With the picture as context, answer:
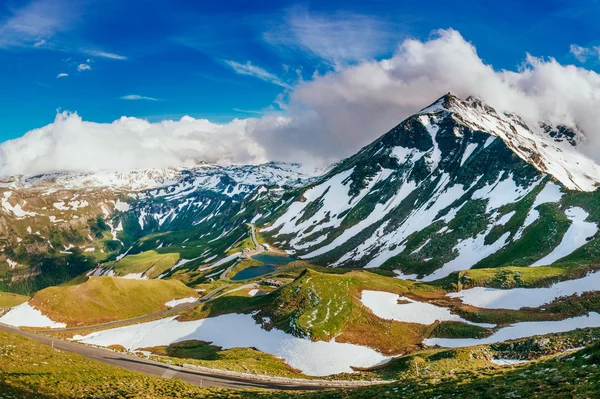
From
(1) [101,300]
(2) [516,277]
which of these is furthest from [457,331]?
(1) [101,300]

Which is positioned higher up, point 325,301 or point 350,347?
point 325,301

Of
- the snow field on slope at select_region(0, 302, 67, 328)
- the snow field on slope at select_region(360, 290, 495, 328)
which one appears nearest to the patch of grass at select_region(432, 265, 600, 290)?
the snow field on slope at select_region(360, 290, 495, 328)

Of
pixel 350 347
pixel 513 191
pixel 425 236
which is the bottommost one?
pixel 350 347

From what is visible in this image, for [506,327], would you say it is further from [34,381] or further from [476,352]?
[34,381]

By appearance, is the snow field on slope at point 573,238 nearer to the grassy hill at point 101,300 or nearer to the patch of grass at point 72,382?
the patch of grass at point 72,382

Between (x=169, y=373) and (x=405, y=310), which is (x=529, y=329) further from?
(x=169, y=373)

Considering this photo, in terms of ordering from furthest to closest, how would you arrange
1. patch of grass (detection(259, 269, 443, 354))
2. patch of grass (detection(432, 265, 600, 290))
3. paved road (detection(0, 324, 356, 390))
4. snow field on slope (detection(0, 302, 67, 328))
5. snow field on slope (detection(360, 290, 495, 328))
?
1. snow field on slope (detection(0, 302, 67, 328))
2. patch of grass (detection(432, 265, 600, 290))
3. snow field on slope (detection(360, 290, 495, 328))
4. patch of grass (detection(259, 269, 443, 354))
5. paved road (detection(0, 324, 356, 390))

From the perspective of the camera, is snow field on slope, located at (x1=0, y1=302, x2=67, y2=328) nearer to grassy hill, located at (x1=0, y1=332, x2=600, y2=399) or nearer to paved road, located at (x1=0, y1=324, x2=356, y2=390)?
paved road, located at (x1=0, y1=324, x2=356, y2=390)

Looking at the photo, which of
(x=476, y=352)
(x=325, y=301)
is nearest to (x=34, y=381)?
(x=476, y=352)
